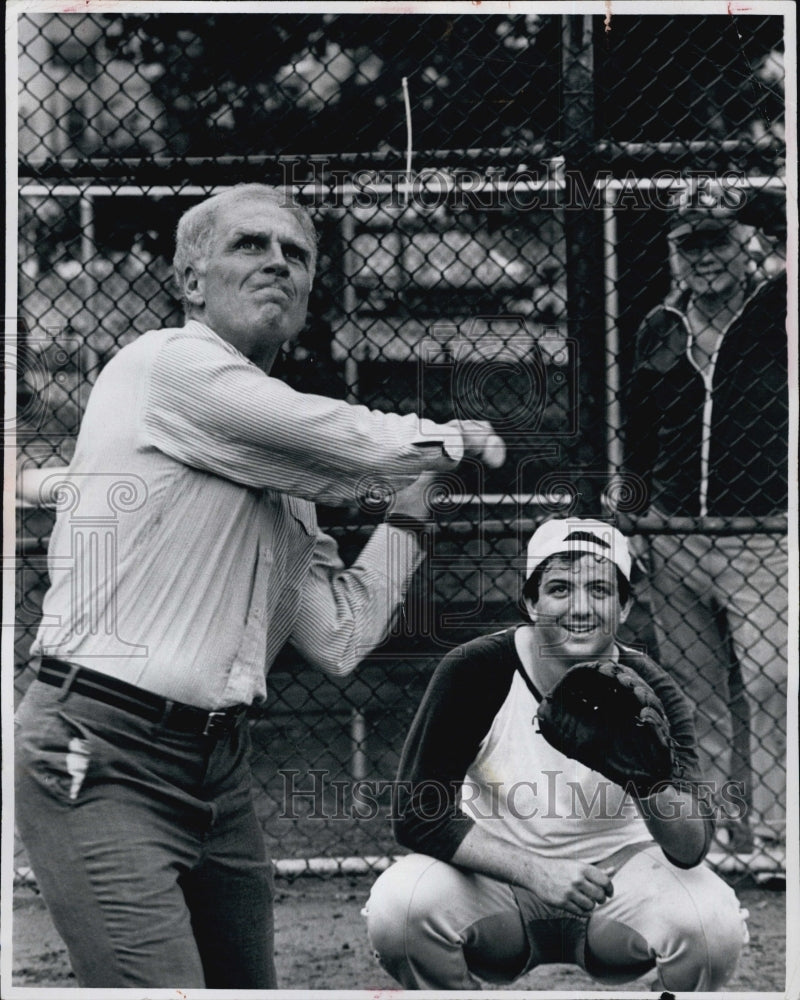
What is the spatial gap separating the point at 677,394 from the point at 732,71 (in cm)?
78

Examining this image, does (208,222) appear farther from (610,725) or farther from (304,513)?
(610,725)

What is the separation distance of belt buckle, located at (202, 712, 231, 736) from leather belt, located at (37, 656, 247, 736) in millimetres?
12

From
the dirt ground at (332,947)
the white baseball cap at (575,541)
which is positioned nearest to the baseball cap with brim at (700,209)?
the white baseball cap at (575,541)

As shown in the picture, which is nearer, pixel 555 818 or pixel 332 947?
pixel 555 818

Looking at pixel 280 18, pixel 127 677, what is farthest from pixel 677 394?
pixel 127 677

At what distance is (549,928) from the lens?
113 inches

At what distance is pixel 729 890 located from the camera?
288 cm

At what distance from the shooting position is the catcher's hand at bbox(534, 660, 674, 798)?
2824 mm

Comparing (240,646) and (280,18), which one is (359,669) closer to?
(240,646)

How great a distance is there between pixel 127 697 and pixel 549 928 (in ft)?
3.60

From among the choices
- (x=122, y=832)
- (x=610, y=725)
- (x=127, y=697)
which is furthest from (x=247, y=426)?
(x=610, y=725)

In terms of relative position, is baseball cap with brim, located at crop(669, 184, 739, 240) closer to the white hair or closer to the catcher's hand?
the white hair

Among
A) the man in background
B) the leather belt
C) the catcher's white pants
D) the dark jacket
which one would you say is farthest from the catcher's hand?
the leather belt

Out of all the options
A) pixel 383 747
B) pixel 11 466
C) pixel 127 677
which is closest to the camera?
pixel 127 677
